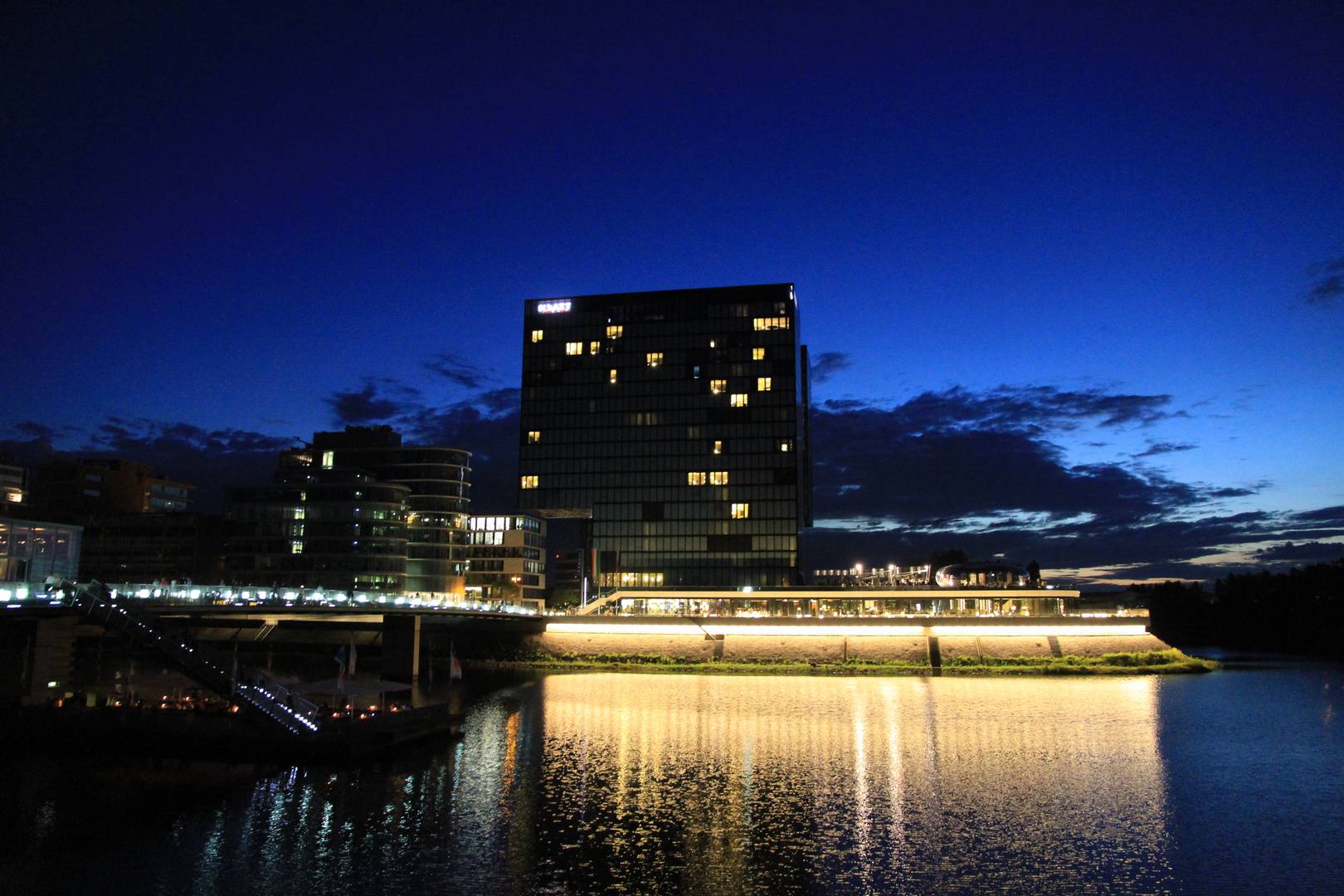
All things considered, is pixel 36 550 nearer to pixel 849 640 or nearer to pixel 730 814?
pixel 730 814

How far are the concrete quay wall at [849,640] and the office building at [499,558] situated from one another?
6809cm

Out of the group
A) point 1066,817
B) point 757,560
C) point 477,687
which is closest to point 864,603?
point 757,560

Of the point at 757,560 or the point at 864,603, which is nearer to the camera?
the point at 864,603

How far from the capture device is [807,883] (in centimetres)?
3023

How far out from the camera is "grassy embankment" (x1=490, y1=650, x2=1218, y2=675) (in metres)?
106

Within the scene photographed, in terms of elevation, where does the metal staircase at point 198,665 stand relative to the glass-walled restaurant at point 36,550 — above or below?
below

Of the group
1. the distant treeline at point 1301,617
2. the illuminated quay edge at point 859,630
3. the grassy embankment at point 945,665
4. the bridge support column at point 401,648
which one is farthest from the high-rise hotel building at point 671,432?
the distant treeline at point 1301,617

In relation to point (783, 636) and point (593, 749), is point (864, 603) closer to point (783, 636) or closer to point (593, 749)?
point (783, 636)

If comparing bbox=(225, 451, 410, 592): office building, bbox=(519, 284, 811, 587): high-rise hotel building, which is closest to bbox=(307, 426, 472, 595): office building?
bbox=(225, 451, 410, 592): office building

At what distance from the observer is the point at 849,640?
11550 cm

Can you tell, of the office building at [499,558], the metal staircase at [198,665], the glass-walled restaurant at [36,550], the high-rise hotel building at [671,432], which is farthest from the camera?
the office building at [499,558]

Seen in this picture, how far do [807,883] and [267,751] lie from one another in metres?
34.1

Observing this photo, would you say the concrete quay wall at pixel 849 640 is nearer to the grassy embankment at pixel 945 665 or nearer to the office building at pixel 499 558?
the grassy embankment at pixel 945 665

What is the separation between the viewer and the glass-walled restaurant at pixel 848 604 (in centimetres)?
14338
